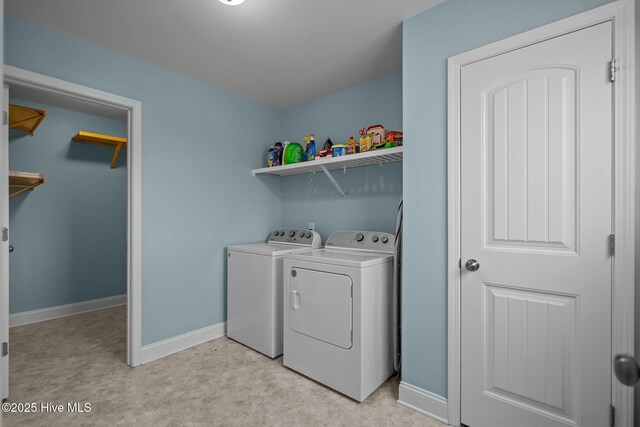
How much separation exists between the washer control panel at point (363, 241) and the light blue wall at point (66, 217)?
297 cm

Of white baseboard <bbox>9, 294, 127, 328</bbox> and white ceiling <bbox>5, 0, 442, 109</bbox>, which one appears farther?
white baseboard <bbox>9, 294, 127, 328</bbox>

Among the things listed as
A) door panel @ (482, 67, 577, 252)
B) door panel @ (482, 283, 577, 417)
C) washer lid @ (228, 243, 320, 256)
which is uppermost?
door panel @ (482, 67, 577, 252)

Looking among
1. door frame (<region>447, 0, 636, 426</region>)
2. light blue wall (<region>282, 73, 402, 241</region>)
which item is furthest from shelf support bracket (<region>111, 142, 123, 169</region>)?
door frame (<region>447, 0, 636, 426</region>)

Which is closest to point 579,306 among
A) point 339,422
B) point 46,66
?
point 339,422

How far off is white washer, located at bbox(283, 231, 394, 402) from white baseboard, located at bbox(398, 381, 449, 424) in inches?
8.0

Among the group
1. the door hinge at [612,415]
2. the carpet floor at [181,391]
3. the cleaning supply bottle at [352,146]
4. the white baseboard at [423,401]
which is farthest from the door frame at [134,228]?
the door hinge at [612,415]

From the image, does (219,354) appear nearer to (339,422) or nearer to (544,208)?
(339,422)

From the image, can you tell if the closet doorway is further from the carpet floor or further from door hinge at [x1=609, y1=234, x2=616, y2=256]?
door hinge at [x1=609, y1=234, x2=616, y2=256]

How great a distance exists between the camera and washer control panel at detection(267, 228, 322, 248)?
2.96m

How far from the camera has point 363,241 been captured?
102 inches

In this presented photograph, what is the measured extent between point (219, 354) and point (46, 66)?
2.42 metres

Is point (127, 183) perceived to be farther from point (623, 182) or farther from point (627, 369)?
point (623, 182)

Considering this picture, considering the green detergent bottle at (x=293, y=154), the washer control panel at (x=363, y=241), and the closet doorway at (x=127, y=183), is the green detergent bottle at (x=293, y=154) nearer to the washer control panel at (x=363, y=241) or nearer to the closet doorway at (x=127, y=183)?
the washer control panel at (x=363, y=241)

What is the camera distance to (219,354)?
2596mm
